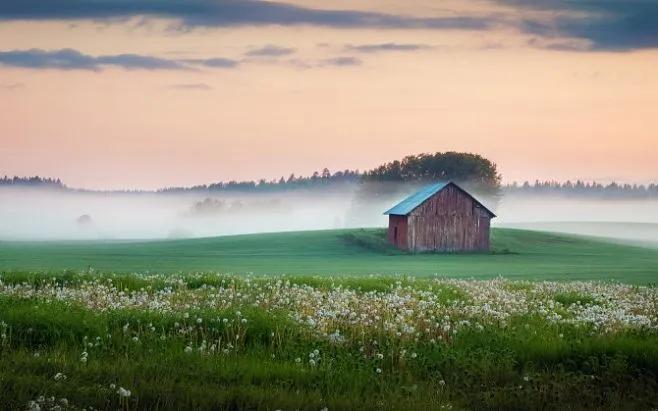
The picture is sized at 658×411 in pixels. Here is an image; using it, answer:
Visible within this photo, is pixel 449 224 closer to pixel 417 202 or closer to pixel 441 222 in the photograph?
pixel 441 222

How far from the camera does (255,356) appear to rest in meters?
13.8

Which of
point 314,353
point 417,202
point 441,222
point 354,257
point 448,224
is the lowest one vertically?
point 314,353

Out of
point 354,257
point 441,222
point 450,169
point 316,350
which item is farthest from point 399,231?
point 316,350

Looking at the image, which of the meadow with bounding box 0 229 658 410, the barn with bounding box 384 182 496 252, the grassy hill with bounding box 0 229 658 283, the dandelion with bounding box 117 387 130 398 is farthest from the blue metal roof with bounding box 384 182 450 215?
the dandelion with bounding box 117 387 130 398

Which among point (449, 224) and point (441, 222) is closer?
point (441, 222)

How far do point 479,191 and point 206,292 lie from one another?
310 ft

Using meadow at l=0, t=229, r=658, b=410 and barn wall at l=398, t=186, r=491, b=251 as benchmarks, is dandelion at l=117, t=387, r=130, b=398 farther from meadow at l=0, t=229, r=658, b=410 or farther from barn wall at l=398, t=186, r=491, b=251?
barn wall at l=398, t=186, r=491, b=251

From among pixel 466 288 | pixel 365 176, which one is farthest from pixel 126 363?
pixel 365 176

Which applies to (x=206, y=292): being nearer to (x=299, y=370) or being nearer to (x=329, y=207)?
(x=299, y=370)

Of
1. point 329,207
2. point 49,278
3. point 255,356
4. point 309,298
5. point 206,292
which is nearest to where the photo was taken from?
point 255,356

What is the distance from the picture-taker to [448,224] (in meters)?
77.5

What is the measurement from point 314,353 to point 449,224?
213 feet

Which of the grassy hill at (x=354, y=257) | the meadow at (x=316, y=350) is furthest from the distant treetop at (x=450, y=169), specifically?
the meadow at (x=316, y=350)

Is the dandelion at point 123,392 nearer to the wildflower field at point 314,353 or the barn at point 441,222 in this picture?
the wildflower field at point 314,353
